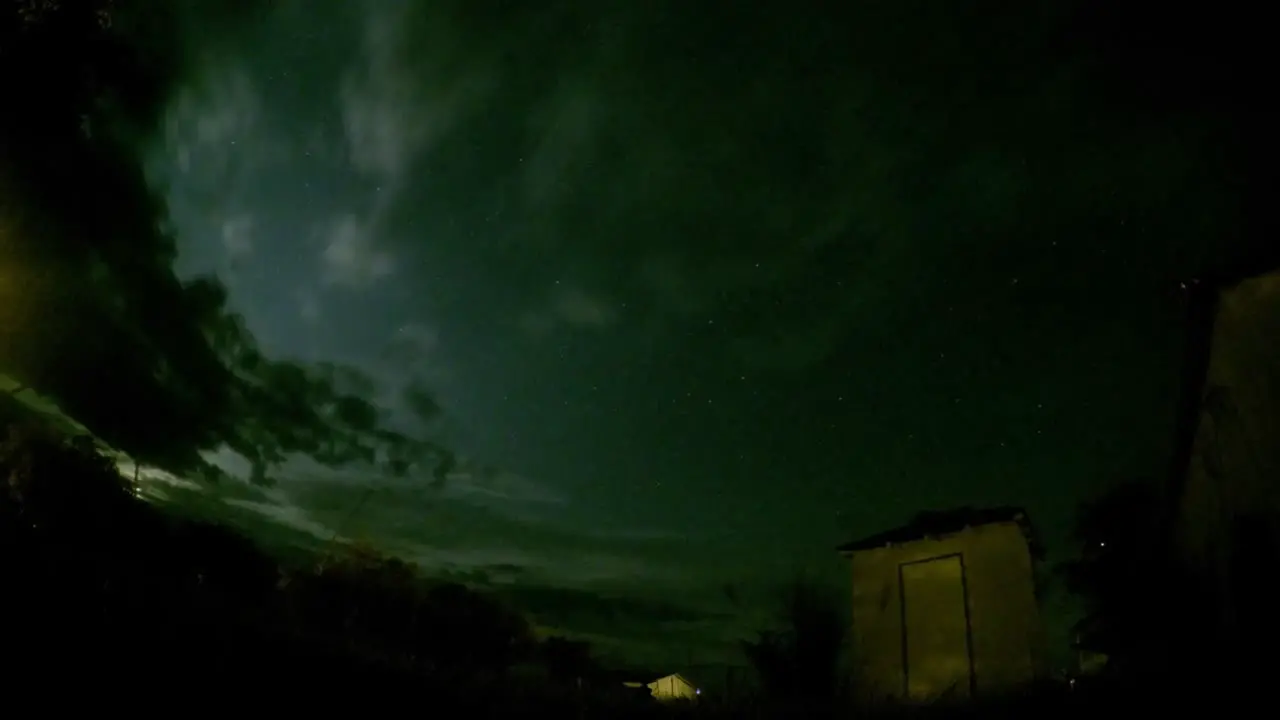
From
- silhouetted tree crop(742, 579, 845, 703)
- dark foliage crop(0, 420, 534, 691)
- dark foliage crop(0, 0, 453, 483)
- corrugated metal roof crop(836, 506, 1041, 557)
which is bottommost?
dark foliage crop(0, 420, 534, 691)

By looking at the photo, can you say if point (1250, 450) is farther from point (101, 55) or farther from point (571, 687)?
point (101, 55)

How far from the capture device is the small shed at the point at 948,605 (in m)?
14.5

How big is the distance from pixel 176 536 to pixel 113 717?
26.3 metres

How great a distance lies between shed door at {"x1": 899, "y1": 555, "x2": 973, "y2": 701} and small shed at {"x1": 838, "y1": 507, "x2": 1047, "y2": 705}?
0.02 meters

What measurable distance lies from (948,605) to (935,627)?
1.74ft

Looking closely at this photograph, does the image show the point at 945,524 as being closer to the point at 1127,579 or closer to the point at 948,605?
the point at 948,605

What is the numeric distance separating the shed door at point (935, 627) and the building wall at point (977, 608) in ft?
0.42

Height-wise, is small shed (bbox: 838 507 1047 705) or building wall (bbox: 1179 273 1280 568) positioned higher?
building wall (bbox: 1179 273 1280 568)

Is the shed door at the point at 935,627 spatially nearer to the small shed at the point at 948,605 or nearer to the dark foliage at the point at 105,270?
the small shed at the point at 948,605

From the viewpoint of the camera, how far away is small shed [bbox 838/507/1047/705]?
14.5 m

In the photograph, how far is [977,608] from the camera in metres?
14.9

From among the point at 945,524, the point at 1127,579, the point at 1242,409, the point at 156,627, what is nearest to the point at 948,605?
the point at 945,524

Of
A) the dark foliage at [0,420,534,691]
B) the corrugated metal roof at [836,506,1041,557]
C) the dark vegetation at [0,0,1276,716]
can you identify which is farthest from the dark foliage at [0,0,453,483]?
the corrugated metal roof at [836,506,1041,557]

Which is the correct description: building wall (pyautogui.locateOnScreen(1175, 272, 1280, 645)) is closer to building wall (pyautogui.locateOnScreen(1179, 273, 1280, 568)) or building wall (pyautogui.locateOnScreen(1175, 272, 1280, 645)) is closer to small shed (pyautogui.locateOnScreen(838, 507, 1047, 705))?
building wall (pyautogui.locateOnScreen(1179, 273, 1280, 568))
